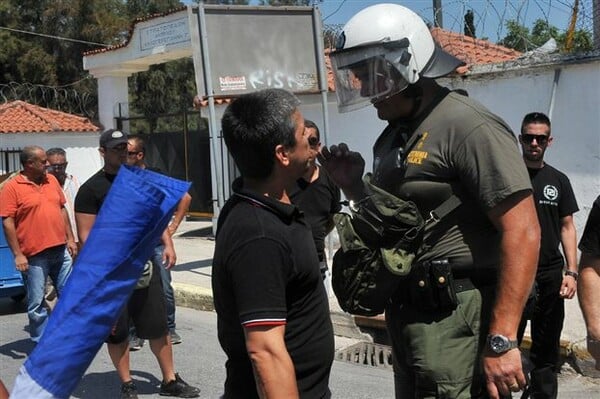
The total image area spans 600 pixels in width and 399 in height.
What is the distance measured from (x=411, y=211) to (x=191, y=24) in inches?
252

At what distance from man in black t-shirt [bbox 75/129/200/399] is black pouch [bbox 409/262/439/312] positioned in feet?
9.90

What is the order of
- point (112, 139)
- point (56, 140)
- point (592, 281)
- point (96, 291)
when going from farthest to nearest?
1. point (56, 140)
2. point (112, 139)
3. point (592, 281)
4. point (96, 291)

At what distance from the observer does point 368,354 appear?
256 inches

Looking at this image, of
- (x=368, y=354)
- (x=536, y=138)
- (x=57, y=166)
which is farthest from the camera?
(x=57, y=166)

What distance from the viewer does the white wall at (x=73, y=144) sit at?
56.5ft

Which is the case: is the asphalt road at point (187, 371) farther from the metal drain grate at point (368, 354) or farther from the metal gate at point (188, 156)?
the metal gate at point (188, 156)

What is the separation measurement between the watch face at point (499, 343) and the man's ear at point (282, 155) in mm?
851

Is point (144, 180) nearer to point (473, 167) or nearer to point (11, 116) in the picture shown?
point (473, 167)

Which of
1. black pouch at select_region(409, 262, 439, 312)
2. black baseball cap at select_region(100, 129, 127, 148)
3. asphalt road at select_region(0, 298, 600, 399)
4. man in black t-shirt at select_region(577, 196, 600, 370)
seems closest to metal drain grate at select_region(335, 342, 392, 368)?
asphalt road at select_region(0, 298, 600, 399)

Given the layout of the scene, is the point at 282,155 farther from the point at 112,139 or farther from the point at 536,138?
the point at 112,139

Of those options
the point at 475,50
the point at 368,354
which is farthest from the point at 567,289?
the point at 475,50

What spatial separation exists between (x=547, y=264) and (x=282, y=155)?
2914 millimetres

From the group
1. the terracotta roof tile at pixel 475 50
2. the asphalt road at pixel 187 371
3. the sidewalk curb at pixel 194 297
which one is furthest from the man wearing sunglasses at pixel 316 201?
the terracotta roof tile at pixel 475 50

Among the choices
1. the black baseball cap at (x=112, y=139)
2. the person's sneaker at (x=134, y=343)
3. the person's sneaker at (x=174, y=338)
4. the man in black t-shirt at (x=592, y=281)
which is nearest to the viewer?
the man in black t-shirt at (x=592, y=281)
